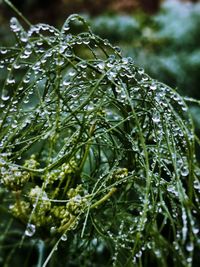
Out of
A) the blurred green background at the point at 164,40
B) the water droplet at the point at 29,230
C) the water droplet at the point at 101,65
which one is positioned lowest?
the water droplet at the point at 29,230

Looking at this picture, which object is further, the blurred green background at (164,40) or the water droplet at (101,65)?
the blurred green background at (164,40)

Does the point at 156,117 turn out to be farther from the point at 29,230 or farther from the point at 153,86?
the point at 29,230

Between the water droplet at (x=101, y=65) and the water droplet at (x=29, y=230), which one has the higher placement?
the water droplet at (x=101, y=65)

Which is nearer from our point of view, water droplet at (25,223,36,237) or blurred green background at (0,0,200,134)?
water droplet at (25,223,36,237)

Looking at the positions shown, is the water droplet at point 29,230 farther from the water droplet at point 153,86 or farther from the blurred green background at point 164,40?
the blurred green background at point 164,40

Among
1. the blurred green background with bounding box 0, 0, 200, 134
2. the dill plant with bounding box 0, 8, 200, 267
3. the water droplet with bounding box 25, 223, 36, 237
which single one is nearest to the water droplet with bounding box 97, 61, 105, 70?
the dill plant with bounding box 0, 8, 200, 267

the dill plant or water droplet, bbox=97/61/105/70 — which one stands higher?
water droplet, bbox=97/61/105/70

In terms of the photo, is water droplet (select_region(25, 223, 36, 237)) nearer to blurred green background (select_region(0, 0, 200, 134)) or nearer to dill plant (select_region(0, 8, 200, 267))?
dill plant (select_region(0, 8, 200, 267))

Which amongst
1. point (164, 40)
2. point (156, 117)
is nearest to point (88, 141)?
point (156, 117)

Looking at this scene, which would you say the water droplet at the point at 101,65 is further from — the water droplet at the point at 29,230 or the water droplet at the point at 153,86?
the water droplet at the point at 29,230

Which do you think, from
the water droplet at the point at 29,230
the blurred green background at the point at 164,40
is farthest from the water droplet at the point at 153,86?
the blurred green background at the point at 164,40

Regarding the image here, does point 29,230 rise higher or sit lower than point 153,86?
lower
